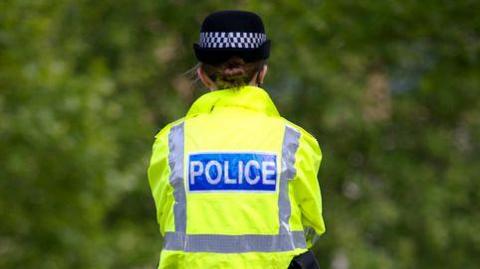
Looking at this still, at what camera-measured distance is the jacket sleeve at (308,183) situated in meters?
5.84

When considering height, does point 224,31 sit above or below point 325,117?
above

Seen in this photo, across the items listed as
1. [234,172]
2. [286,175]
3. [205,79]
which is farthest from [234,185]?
[205,79]

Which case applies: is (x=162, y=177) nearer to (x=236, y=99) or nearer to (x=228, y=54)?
(x=236, y=99)

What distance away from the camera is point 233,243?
5.74 meters

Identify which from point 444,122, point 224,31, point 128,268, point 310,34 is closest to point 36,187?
point 128,268

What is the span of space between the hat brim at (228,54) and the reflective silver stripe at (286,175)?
29cm

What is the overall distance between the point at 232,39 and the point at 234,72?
0.12 m

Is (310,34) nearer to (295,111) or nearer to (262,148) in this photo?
(262,148)

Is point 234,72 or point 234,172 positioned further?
point 234,72

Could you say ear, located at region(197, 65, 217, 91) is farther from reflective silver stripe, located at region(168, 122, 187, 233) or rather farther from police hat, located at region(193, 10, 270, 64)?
reflective silver stripe, located at region(168, 122, 187, 233)

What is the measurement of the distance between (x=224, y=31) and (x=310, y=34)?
22.5 ft

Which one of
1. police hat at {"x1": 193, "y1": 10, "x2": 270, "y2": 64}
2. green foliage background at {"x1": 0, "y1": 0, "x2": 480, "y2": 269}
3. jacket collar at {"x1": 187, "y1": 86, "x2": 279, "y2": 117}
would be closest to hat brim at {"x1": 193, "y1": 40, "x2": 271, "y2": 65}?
police hat at {"x1": 193, "y1": 10, "x2": 270, "y2": 64}

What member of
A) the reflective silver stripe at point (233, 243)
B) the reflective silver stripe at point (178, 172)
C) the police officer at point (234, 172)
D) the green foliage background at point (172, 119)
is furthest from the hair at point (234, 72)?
the green foliage background at point (172, 119)

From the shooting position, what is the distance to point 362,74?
22516 mm
